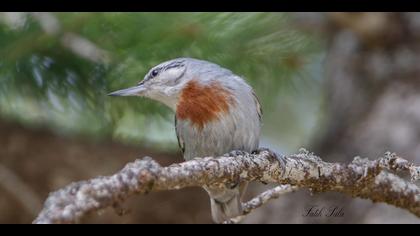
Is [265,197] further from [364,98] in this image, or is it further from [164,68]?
[364,98]

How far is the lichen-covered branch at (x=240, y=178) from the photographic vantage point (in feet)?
4.68

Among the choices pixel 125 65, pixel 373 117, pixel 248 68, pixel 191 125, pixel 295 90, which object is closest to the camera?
pixel 191 125

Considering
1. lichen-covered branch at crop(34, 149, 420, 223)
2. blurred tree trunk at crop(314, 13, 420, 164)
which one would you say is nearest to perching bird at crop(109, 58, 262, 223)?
lichen-covered branch at crop(34, 149, 420, 223)

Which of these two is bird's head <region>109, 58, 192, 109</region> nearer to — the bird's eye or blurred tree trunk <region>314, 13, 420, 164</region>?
the bird's eye

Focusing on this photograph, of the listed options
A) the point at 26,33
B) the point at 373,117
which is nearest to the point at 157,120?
the point at 26,33

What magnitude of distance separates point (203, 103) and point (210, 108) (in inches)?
1.6

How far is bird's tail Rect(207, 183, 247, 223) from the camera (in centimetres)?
310

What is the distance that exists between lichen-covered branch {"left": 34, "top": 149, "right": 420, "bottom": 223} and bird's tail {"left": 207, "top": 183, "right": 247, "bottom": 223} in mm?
727

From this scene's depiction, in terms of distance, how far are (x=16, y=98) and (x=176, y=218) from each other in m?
1.27

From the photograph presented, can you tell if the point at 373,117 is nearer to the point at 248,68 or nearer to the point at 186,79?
the point at 248,68

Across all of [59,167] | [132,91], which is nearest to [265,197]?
[132,91]

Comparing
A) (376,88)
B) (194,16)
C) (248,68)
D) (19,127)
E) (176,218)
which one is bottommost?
(176,218)

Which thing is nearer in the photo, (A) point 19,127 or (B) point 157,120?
(B) point 157,120

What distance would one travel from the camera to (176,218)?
158 inches
